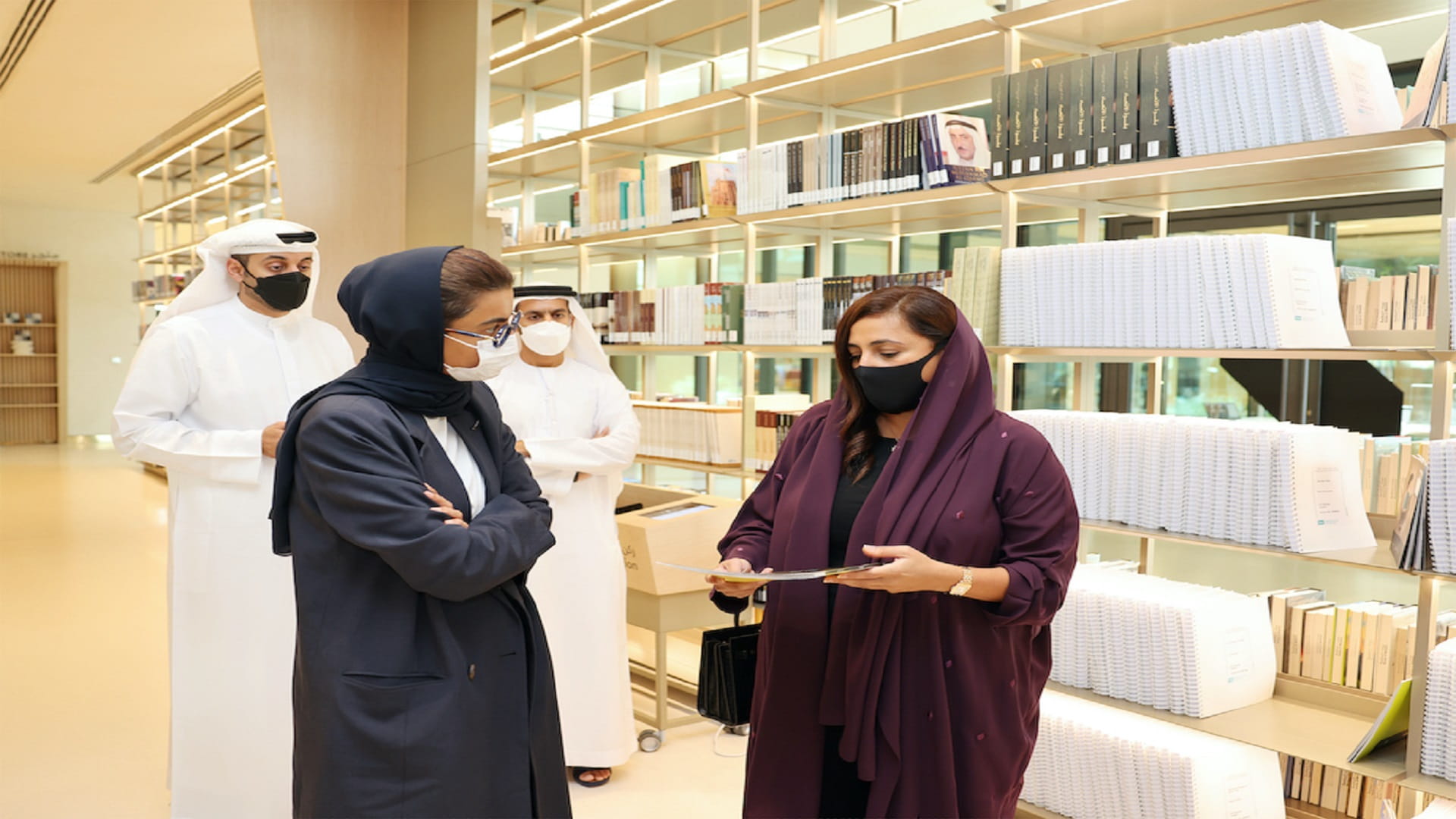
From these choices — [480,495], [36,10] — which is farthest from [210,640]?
[36,10]

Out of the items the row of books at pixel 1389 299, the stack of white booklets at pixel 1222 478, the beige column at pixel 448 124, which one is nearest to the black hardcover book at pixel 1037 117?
the stack of white booklets at pixel 1222 478

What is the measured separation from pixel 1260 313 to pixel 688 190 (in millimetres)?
2652

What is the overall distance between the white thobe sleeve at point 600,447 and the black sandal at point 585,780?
1023 millimetres

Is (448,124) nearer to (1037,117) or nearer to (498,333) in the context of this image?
(1037,117)

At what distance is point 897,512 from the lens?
2.02 metres

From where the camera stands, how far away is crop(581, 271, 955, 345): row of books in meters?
4.21

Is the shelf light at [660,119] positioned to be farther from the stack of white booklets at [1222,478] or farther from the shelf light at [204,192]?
the shelf light at [204,192]

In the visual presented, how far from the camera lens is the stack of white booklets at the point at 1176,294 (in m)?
2.75

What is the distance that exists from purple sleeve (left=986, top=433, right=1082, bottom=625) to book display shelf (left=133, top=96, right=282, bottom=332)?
7.47m

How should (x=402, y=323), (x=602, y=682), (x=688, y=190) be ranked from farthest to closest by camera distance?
(x=688, y=190) < (x=602, y=682) < (x=402, y=323)

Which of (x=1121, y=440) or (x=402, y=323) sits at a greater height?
(x=402, y=323)

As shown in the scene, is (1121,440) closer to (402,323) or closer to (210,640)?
(402,323)

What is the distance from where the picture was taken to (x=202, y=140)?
10.9 m

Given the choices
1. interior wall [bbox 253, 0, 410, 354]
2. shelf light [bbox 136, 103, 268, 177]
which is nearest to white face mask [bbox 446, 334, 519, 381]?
interior wall [bbox 253, 0, 410, 354]
